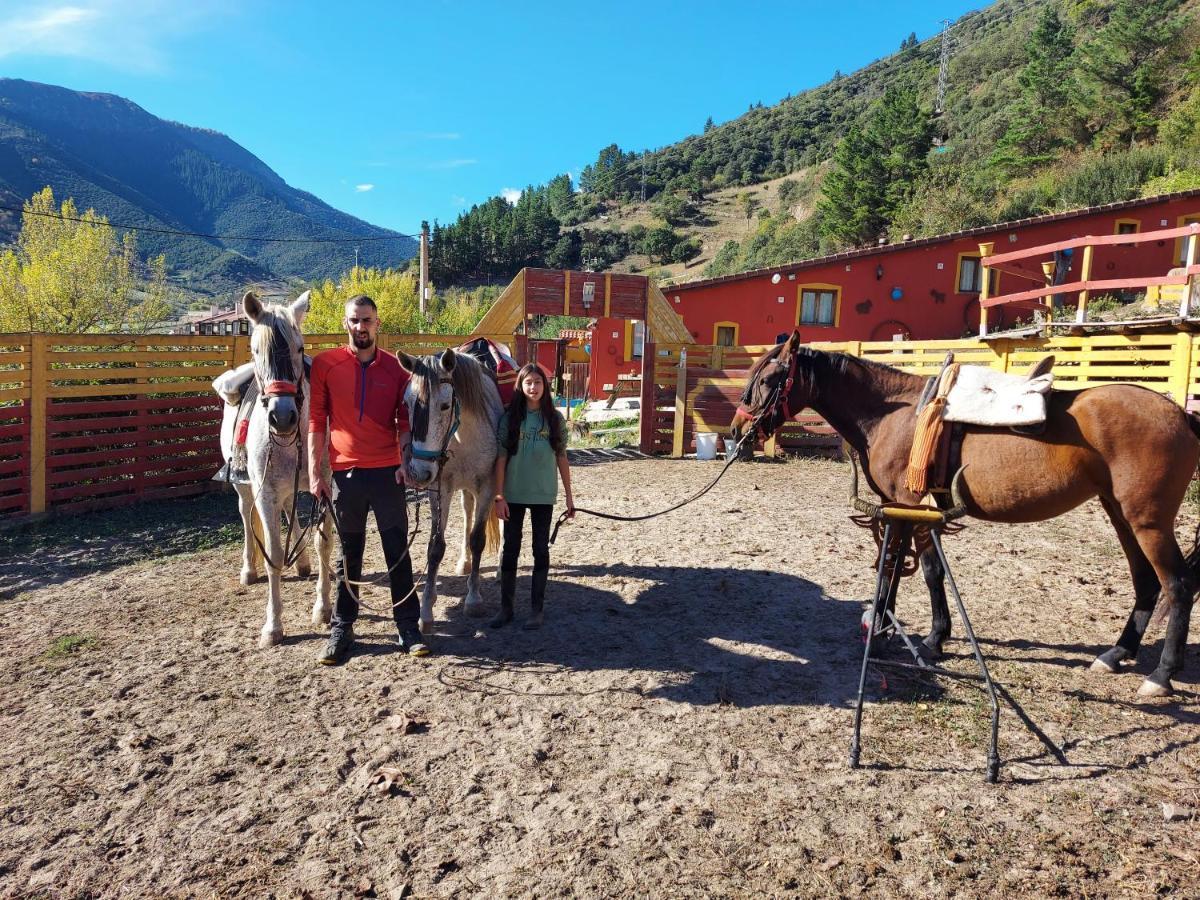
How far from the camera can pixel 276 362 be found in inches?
158

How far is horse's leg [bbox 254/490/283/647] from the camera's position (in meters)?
4.53

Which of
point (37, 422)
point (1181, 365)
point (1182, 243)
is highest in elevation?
point (1182, 243)

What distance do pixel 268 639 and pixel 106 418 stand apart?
527cm

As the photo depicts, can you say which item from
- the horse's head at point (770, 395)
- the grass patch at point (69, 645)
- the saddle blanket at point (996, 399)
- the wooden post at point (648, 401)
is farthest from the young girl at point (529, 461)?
the wooden post at point (648, 401)

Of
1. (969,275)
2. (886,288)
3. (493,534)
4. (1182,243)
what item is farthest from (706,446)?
(1182,243)

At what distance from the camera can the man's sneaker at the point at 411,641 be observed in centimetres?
438

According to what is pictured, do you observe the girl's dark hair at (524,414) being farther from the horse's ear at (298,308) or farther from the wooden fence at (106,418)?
the wooden fence at (106,418)

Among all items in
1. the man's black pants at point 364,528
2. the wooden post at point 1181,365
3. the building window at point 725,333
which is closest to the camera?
the man's black pants at point 364,528

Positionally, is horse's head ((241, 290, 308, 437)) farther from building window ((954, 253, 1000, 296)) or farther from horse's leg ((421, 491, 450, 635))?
building window ((954, 253, 1000, 296))

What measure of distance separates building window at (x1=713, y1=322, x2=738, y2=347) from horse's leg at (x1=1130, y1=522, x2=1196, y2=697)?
18.9 m

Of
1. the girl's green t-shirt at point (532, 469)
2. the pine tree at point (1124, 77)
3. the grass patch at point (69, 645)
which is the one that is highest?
the pine tree at point (1124, 77)

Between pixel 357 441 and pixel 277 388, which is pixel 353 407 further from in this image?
pixel 277 388

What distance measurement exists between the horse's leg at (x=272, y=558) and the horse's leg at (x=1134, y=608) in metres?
5.19

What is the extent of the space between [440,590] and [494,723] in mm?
2212
